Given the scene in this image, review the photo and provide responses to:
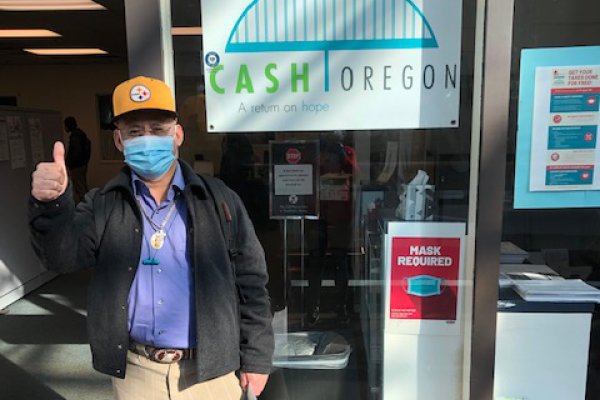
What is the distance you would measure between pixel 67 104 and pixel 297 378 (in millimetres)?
10347

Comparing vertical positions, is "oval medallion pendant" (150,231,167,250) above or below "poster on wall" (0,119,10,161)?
below

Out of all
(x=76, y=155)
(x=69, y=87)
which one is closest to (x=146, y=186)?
(x=76, y=155)

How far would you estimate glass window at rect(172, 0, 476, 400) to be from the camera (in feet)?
6.28

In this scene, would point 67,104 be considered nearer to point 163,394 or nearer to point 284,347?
point 284,347

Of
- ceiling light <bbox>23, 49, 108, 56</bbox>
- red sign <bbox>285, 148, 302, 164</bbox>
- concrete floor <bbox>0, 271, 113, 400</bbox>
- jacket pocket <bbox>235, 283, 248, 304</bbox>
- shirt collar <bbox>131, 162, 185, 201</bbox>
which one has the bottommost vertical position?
concrete floor <bbox>0, 271, 113, 400</bbox>

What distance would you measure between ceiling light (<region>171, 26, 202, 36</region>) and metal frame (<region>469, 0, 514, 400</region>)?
101 cm

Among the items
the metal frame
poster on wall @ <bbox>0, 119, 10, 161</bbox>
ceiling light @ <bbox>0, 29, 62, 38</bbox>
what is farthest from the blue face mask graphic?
ceiling light @ <bbox>0, 29, 62, 38</bbox>

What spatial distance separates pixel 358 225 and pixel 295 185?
1.68 ft

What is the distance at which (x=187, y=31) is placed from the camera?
175 cm

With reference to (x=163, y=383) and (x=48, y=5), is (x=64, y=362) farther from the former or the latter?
(x=48, y=5)

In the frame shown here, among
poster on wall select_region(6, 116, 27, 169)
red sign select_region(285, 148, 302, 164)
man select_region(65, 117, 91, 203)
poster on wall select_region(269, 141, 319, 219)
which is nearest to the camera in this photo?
red sign select_region(285, 148, 302, 164)

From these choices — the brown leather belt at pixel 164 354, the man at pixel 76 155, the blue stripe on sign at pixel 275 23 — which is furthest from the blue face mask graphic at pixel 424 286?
the man at pixel 76 155

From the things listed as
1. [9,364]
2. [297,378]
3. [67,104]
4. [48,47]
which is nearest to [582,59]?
[297,378]

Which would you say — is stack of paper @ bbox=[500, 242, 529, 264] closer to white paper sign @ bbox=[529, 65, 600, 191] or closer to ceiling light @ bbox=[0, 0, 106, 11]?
white paper sign @ bbox=[529, 65, 600, 191]
